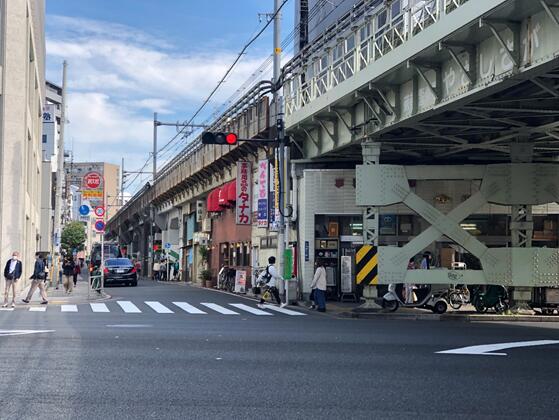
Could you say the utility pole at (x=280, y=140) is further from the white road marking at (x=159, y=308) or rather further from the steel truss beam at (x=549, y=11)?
the steel truss beam at (x=549, y=11)

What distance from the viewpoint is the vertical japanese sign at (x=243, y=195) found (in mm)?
40094

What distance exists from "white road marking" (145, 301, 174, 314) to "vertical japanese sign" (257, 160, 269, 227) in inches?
361

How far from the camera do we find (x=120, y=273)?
47344mm

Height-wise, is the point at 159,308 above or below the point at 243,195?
below

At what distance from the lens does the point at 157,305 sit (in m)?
26.4

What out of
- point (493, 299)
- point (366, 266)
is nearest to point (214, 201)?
point (366, 266)

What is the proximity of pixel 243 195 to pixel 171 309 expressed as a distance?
1641 cm

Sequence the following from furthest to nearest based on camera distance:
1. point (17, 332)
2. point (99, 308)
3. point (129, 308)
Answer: point (129, 308) → point (99, 308) → point (17, 332)

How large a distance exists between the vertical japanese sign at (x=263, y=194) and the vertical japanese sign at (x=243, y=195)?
4.31 meters

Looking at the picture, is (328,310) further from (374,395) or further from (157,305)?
(374,395)

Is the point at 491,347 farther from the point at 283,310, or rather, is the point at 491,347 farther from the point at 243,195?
the point at 243,195

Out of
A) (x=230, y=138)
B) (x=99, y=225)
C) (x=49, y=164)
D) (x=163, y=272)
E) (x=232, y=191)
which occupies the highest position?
(x=49, y=164)

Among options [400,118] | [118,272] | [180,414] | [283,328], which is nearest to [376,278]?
[400,118]

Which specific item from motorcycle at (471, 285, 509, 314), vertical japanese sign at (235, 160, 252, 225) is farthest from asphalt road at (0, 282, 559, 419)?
vertical japanese sign at (235, 160, 252, 225)
